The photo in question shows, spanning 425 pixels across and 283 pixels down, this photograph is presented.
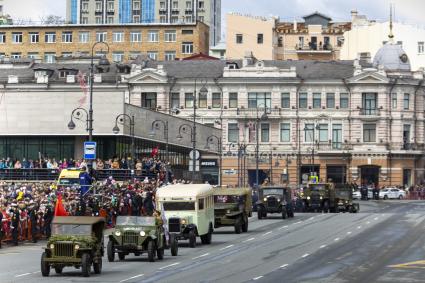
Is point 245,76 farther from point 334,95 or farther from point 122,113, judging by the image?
point 122,113

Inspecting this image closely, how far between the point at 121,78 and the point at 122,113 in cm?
5294

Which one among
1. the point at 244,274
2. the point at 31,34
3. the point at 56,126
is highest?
the point at 31,34

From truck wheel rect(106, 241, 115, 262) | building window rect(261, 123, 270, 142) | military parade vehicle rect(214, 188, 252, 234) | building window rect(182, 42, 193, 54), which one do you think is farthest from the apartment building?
truck wheel rect(106, 241, 115, 262)

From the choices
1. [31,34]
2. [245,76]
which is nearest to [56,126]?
[245,76]

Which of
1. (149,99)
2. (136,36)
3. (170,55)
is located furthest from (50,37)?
(149,99)

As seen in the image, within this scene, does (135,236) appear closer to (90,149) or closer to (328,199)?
(90,149)

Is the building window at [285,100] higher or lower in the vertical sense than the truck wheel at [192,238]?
higher

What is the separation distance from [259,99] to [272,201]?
59.4m

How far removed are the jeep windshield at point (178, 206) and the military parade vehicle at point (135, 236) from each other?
738cm

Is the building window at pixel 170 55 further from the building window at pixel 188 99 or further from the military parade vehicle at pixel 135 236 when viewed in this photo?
the military parade vehicle at pixel 135 236

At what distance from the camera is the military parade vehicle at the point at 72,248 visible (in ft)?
125

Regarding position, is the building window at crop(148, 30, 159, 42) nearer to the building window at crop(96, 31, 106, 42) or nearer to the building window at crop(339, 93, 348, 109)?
the building window at crop(96, 31, 106, 42)

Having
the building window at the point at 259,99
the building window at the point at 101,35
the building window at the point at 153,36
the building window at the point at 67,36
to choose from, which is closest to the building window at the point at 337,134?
the building window at the point at 259,99

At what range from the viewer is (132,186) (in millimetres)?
72125
